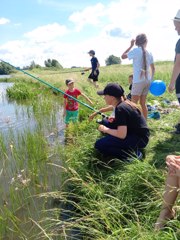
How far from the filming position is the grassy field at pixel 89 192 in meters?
2.76

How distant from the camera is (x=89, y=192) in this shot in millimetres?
3596

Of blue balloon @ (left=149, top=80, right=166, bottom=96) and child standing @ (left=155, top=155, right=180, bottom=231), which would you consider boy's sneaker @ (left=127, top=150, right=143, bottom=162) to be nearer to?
child standing @ (left=155, top=155, right=180, bottom=231)

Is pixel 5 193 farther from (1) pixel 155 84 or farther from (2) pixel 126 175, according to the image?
(1) pixel 155 84

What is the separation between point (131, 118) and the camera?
3.96 m

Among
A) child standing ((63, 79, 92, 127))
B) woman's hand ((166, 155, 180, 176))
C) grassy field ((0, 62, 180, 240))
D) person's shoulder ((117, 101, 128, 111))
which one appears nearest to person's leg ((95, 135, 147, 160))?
Answer: grassy field ((0, 62, 180, 240))

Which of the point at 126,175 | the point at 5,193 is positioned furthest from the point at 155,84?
the point at 5,193

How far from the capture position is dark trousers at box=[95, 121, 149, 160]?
4.10 meters

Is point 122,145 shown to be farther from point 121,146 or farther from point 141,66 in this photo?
point 141,66

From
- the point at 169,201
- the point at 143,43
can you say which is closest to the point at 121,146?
the point at 169,201

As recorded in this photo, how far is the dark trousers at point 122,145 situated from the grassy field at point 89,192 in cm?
13

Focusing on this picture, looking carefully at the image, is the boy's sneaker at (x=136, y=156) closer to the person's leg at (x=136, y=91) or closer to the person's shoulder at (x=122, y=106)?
the person's shoulder at (x=122, y=106)

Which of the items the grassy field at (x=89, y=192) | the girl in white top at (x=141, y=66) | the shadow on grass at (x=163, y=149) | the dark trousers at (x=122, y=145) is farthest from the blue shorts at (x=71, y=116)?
the dark trousers at (x=122, y=145)

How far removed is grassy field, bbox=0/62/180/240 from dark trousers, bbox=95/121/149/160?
13 centimetres

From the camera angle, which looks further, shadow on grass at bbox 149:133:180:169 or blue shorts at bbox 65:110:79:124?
blue shorts at bbox 65:110:79:124
